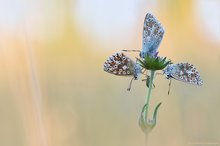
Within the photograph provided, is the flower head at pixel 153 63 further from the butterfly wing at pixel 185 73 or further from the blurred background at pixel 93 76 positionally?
the blurred background at pixel 93 76

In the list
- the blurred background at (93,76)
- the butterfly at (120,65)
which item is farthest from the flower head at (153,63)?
the blurred background at (93,76)

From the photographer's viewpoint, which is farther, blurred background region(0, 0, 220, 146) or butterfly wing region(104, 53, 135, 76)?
blurred background region(0, 0, 220, 146)

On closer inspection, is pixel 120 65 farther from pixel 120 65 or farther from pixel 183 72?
pixel 183 72

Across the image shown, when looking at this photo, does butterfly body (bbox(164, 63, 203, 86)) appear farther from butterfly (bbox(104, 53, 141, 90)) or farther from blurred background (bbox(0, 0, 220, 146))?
blurred background (bbox(0, 0, 220, 146))

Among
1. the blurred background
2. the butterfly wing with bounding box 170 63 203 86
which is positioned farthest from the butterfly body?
the blurred background

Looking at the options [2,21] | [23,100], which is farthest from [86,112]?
[2,21]

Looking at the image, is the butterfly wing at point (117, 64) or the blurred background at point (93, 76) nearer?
the butterfly wing at point (117, 64)

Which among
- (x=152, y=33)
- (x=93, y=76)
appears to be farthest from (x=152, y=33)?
(x=93, y=76)

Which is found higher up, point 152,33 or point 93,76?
point 152,33
